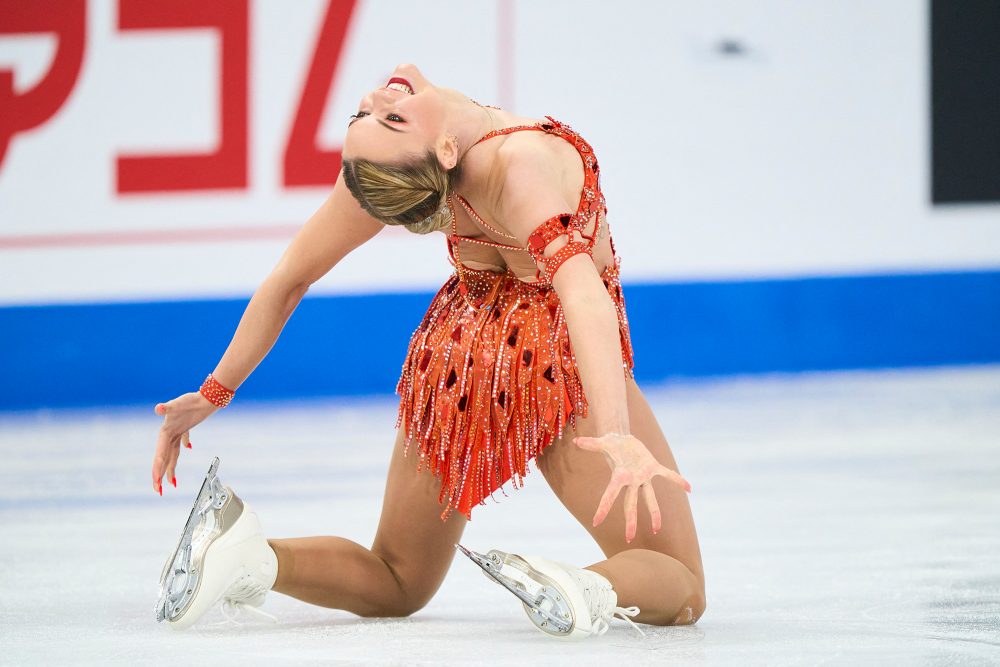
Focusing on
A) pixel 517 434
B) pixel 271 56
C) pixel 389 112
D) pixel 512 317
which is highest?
pixel 271 56

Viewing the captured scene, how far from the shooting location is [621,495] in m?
1.74

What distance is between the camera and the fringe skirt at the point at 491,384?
178 centimetres

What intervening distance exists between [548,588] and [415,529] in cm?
40

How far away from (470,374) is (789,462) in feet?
5.66

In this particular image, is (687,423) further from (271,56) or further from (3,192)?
(3,192)

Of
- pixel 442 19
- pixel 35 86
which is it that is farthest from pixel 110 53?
pixel 442 19

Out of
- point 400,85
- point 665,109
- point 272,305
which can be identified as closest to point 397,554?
point 272,305

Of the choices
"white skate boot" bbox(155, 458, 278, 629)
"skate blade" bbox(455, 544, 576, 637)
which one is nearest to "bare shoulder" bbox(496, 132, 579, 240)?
"skate blade" bbox(455, 544, 576, 637)

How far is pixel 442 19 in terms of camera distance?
5617 millimetres

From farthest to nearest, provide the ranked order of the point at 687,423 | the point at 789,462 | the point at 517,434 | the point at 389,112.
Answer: the point at 687,423 < the point at 789,462 < the point at 517,434 < the point at 389,112

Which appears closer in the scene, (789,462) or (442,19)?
(789,462)

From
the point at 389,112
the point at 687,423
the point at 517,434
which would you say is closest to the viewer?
the point at 389,112

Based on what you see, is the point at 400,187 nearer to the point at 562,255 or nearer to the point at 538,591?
the point at 562,255

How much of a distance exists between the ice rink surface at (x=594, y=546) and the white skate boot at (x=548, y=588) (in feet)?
0.16
